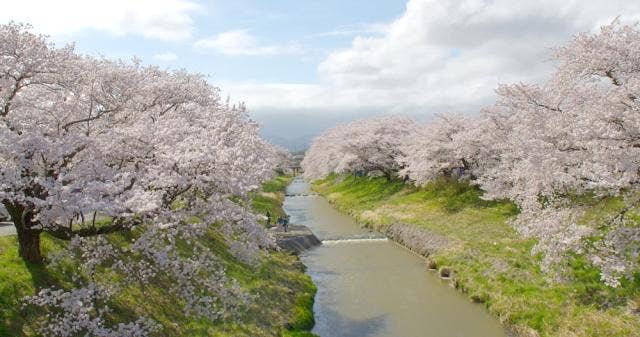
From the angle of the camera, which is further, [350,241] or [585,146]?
[350,241]

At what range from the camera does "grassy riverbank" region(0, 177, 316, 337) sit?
15445 millimetres

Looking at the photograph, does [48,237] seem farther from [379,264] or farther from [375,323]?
[379,264]

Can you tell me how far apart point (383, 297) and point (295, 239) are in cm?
1385

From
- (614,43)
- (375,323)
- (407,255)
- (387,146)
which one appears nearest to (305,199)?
(387,146)

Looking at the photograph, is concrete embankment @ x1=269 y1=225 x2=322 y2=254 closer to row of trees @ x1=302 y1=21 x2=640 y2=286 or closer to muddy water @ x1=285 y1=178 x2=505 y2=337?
muddy water @ x1=285 y1=178 x2=505 y2=337

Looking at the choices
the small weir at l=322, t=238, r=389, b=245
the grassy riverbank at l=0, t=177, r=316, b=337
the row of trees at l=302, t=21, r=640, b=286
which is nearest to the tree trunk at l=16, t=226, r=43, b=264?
the grassy riverbank at l=0, t=177, r=316, b=337

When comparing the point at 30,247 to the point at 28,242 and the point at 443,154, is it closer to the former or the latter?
the point at 28,242

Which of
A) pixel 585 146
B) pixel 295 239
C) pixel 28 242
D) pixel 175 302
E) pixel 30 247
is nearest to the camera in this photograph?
pixel 28 242

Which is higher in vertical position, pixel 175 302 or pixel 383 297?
pixel 175 302

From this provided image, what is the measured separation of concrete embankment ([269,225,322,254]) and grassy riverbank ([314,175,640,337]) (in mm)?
8248

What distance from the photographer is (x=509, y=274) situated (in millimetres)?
26344

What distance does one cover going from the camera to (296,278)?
Answer: 2994 centimetres

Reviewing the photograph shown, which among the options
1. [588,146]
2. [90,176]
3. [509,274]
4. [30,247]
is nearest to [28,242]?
[30,247]

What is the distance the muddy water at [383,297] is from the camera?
75.3ft
